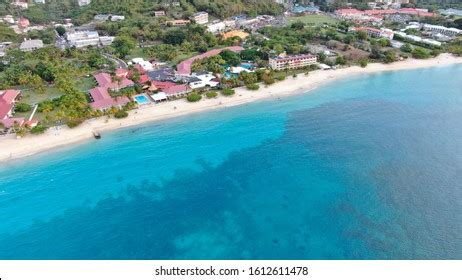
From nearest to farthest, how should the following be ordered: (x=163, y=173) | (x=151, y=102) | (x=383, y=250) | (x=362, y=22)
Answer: (x=383, y=250), (x=163, y=173), (x=151, y=102), (x=362, y=22)

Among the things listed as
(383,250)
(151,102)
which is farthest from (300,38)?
(383,250)

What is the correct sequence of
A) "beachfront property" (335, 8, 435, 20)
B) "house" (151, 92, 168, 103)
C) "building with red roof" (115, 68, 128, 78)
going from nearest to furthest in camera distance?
"house" (151, 92, 168, 103) < "building with red roof" (115, 68, 128, 78) < "beachfront property" (335, 8, 435, 20)

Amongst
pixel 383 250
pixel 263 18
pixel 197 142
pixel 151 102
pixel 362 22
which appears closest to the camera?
pixel 383 250

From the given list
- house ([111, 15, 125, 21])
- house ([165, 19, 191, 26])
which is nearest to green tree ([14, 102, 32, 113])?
house ([165, 19, 191, 26])

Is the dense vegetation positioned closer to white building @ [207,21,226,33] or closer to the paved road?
white building @ [207,21,226,33]

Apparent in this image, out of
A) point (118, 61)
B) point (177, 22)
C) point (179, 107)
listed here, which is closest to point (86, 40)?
point (118, 61)

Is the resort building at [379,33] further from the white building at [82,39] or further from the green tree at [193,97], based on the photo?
the white building at [82,39]

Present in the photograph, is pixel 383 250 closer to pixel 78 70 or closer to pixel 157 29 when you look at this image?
pixel 78 70
